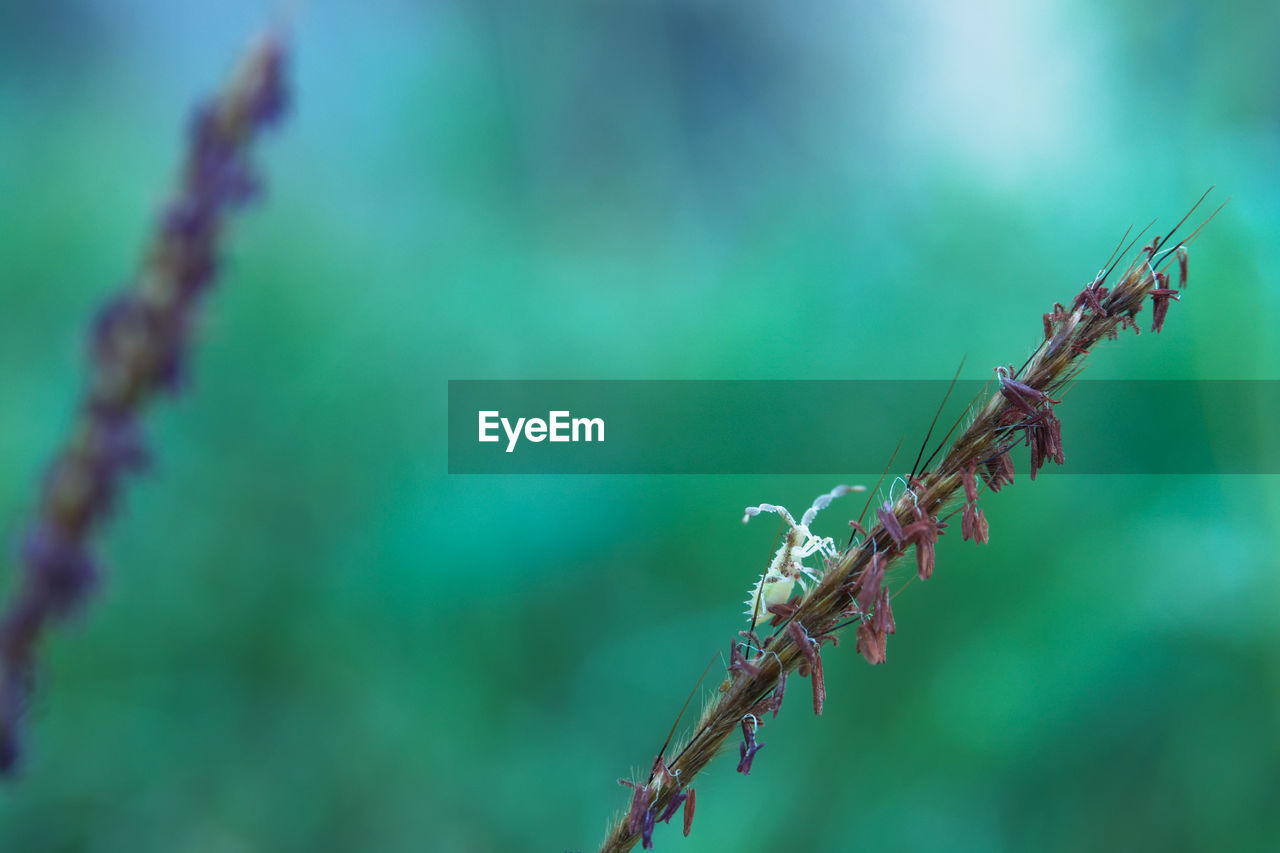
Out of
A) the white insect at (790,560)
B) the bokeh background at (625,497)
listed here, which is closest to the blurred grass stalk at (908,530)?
the white insect at (790,560)

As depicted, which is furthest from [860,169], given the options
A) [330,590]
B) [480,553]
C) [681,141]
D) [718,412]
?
[330,590]

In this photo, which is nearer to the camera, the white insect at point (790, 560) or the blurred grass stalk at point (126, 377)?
the blurred grass stalk at point (126, 377)

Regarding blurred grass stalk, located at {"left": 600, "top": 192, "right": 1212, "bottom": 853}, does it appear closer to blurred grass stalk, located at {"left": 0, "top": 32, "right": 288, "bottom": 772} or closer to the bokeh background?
blurred grass stalk, located at {"left": 0, "top": 32, "right": 288, "bottom": 772}

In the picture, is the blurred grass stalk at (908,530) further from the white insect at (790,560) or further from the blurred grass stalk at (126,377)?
the blurred grass stalk at (126,377)

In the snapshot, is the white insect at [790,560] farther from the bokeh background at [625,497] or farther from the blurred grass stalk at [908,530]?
the bokeh background at [625,497]

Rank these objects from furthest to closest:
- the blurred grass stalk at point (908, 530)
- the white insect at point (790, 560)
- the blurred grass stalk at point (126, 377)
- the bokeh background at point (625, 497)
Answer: the bokeh background at point (625, 497), the white insect at point (790, 560), the blurred grass stalk at point (908, 530), the blurred grass stalk at point (126, 377)

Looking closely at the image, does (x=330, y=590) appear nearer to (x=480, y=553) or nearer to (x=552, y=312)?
(x=480, y=553)

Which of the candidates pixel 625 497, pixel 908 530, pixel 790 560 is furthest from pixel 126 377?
pixel 625 497

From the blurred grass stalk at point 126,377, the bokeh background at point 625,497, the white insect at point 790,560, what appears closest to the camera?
the blurred grass stalk at point 126,377
